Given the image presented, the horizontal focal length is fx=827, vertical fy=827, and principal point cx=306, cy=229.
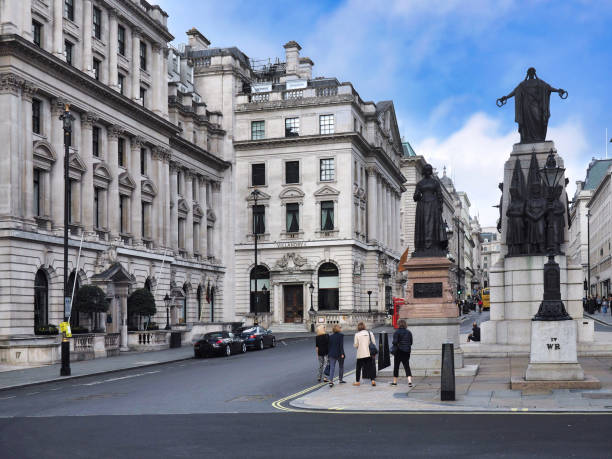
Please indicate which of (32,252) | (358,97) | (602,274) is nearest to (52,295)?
(32,252)

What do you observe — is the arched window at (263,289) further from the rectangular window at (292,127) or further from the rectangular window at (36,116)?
the rectangular window at (36,116)

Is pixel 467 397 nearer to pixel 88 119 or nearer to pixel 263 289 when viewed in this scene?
pixel 88 119

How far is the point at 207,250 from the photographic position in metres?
69.8

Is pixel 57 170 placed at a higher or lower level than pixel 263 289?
higher

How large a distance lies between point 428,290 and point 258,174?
5283cm

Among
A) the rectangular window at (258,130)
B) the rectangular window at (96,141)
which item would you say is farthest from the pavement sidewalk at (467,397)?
the rectangular window at (258,130)

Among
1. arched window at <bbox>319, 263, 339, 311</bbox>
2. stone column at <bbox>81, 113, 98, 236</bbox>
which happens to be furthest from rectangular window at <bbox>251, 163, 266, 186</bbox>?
stone column at <bbox>81, 113, 98, 236</bbox>

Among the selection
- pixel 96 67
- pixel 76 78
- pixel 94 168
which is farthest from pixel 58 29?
pixel 94 168

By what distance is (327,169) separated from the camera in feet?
240

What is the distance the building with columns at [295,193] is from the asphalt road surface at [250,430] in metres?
50.8

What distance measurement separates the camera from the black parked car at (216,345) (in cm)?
3947

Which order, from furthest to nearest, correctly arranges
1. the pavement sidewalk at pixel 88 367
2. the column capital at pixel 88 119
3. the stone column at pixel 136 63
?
the stone column at pixel 136 63
the column capital at pixel 88 119
the pavement sidewalk at pixel 88 367

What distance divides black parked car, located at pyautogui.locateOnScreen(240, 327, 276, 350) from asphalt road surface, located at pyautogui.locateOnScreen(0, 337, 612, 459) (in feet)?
73.5

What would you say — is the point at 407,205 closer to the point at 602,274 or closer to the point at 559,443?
the point at 602,274
